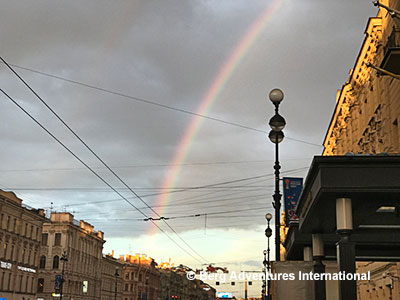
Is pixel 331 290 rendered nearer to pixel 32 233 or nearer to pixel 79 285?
pixel 32 233

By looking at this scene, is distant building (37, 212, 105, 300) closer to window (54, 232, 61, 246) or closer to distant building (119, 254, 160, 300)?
window (54, 232, 61, 246)

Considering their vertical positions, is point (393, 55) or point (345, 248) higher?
point (393, 55)

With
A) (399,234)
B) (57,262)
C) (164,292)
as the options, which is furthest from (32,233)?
(164,292)

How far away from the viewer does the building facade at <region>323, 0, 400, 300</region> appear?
27.5 meters

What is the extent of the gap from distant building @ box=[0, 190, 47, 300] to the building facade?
42.1m

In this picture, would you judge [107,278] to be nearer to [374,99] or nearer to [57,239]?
[57,239]

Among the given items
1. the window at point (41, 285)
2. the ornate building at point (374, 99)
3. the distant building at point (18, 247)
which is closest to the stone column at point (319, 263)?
the ornate building at point (374, 99)

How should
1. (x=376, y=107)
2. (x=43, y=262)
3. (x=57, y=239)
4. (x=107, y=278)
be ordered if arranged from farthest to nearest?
(x=107, y=278), (x=43, y=262), (x=57, y=239), (x=376, y=107)

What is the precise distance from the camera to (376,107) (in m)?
32.6

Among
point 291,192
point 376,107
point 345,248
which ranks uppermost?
point 376,107

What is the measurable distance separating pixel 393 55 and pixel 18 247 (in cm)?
6110

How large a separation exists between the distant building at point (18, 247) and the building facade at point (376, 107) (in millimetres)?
42150

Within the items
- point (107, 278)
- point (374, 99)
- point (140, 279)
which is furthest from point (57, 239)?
point (374, 99)

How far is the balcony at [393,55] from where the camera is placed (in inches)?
768
